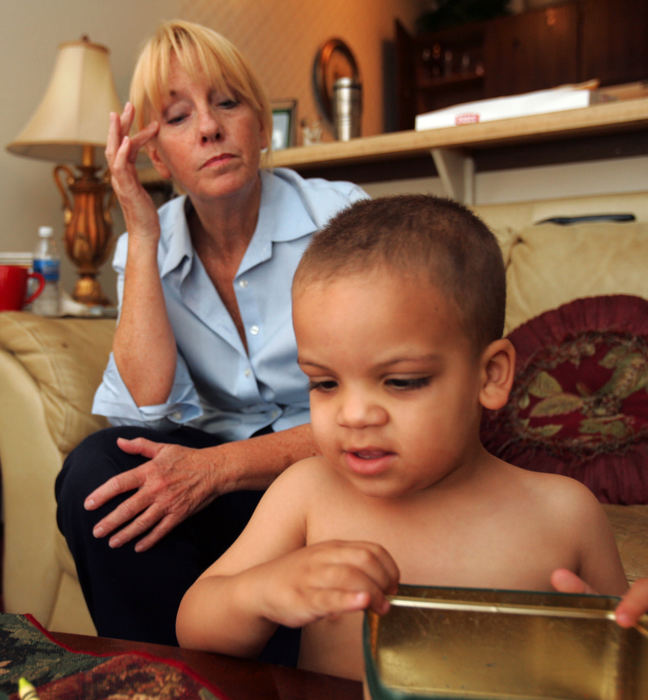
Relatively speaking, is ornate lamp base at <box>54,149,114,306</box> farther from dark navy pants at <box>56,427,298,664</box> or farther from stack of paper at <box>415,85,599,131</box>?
dark navy pants at <box>56,427,298,664</box>

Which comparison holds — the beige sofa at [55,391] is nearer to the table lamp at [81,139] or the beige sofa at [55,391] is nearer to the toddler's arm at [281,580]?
the table lamp at [81,139]

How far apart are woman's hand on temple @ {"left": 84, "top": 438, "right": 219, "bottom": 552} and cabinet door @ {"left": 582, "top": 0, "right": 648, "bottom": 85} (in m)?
4.30

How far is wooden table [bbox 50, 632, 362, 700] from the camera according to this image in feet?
1.57

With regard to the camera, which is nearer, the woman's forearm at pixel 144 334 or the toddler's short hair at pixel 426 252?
the toddler's short hair at pixel 426 252

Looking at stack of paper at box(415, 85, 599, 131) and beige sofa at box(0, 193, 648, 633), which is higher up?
stack of paper at box(415, 85, 599, 131)

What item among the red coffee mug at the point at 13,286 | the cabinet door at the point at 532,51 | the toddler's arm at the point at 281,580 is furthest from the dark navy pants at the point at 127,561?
the cabinet door at the point at 532,51

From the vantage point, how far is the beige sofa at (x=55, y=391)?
148 centimetres

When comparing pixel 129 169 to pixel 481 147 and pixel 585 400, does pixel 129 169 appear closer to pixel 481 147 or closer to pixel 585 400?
pixel 585 400

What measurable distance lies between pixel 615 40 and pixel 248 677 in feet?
15.7

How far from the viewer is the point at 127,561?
0.97 meters

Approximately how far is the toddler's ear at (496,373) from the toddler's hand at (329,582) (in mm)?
208

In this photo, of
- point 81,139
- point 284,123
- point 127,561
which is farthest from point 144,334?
point 284,123

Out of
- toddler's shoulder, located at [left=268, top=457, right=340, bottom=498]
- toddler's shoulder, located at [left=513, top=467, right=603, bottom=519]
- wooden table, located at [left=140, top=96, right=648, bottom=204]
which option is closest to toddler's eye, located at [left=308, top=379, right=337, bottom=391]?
Answer: toddler's shoulder, located at [left=268, top=457, right=340, bottom=498]

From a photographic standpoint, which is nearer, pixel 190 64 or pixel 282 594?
pixel 282 594
